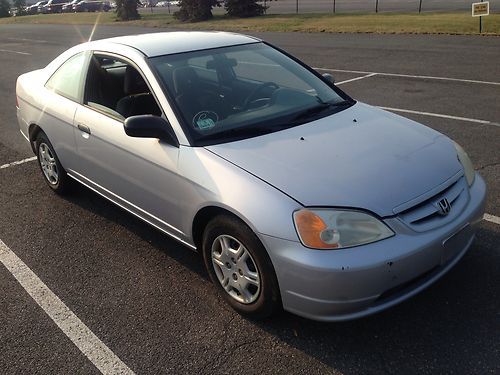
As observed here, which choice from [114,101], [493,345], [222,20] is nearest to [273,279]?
[493,345]

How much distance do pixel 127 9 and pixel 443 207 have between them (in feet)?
122

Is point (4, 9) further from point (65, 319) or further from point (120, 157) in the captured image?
point (65, 319)

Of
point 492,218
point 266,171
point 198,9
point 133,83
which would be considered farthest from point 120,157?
point 198,9

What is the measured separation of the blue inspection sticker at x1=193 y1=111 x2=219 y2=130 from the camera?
132 inches

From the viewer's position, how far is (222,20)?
28.2 metres

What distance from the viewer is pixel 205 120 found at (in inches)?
134

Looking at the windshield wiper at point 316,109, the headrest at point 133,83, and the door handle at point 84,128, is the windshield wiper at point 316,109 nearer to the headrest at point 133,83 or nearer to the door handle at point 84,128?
the headrest at point 133,83

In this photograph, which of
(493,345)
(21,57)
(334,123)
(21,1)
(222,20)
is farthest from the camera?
(21,1)

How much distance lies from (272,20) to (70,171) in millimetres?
22076

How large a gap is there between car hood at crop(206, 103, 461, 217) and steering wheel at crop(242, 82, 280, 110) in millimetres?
443

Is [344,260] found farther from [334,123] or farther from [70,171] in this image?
[70,171]

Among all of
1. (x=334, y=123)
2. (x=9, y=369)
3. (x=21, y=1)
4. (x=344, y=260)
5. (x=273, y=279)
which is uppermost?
(x=21, y=1)

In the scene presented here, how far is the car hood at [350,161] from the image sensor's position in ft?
9.01

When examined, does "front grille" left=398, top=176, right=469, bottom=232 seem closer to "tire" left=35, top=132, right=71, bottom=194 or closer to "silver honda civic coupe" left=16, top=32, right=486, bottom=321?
"silver honda civic coupe" left=16, top=32, right=486, bottom=321
